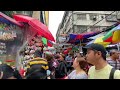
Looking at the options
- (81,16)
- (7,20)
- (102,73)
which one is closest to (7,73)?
(102,73)

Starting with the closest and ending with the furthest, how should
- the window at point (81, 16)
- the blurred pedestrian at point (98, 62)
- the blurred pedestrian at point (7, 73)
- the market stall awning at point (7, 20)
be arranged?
the blurred pedestrian at point (7, 73) → the blurred pedestrian at point (98, 62) → the market stall awning at point (7, 20) → the window at point (81, 16)

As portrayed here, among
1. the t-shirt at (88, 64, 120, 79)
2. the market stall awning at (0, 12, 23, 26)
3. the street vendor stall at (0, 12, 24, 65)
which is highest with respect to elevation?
the market stall awning at (0, 12, 23, 26)

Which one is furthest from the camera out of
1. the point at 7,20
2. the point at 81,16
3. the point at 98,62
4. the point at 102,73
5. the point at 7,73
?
the point at 81,16

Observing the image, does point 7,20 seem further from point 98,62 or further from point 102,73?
point 102,73

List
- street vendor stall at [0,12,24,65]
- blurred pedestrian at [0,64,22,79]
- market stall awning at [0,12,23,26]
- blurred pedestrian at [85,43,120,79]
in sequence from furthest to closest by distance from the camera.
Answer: street vendor stall at [0,12,24,65], market stall awning at [0,12,23,26], blurred pedestrian at [85,43,120,79], blurred pedestrian at [0,64,22,79]

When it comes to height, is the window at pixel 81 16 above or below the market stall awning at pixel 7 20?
above

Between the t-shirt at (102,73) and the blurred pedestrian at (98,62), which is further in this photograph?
the blurred pedestrian at (98,62)

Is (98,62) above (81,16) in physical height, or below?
below

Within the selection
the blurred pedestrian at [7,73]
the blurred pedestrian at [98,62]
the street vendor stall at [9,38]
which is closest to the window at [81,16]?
the street vendor stall at [9,38]

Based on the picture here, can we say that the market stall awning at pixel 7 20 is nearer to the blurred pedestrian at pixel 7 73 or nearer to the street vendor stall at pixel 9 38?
the street vendor stall at pixel 9 38

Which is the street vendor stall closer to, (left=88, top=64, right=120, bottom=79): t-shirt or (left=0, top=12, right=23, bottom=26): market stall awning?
(left=0, top=12, right=23, bottom=26): market stall awning

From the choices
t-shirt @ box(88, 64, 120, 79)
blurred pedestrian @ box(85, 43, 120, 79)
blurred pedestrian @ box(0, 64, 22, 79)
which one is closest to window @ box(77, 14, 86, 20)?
blurred pedestrian @ box(85, 43, 120, 79)

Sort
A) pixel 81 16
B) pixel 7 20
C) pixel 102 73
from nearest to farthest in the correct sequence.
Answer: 1. pixel 102 73
2. pixel 7 20
3. pixel 81 16
